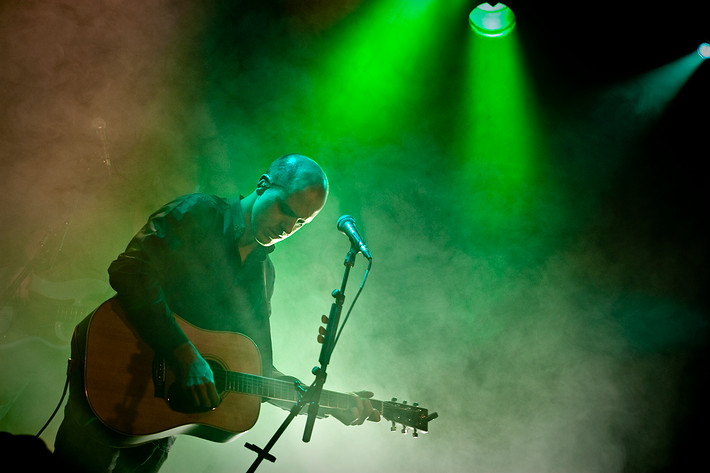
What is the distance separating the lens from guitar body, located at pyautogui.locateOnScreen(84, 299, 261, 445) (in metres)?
2.04

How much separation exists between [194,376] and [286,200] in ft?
4.21

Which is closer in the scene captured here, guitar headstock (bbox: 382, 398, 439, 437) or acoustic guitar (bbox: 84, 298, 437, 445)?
acoustic guitar (bbox: 84, 298, 437, 445)

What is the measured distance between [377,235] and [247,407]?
2.60 metres

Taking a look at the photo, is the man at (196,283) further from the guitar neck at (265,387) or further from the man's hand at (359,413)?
the guitar neck at (265,387)

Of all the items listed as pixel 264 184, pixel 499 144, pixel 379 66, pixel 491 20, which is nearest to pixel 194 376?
pixel 264 184

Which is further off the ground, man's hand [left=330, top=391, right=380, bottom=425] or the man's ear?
the man's ear

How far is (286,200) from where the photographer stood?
9.56 feet

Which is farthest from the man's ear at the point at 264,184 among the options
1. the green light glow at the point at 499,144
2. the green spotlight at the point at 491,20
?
the green spotlight at the point at 491,20

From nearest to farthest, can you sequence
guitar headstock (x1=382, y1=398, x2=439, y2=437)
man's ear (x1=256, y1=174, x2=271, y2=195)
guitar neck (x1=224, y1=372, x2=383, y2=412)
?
1. guitar neck (x1=224, y1=372, x2=383, y2=412)
2. man's ear (x1=256, y1=174, x2=271, y2=195)
3. guitar headstock (x1=382, y1=398, x2=439, y2=437)

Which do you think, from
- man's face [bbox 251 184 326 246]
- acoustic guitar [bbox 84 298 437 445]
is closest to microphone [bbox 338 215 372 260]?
man's face [bbox 251 184 326 246]

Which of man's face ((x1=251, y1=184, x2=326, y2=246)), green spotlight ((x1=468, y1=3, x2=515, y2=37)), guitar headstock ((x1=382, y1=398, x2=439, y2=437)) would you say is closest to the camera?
man's face ((x1=251, y1=184, x2=326, y2=246))

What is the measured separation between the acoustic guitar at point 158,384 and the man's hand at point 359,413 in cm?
61

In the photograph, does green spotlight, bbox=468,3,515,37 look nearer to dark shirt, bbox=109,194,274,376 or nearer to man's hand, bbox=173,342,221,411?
dark shirt, bbox=109,194,274,376

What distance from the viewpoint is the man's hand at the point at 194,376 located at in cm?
220
